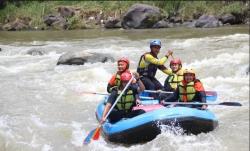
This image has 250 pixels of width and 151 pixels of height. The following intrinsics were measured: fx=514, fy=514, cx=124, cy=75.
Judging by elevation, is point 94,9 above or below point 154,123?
above

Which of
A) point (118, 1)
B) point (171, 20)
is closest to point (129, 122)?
point (171, 20)

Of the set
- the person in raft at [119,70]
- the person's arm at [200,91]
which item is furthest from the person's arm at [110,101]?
the person's arm at [200,91]

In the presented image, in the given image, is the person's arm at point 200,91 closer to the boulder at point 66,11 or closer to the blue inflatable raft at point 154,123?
the blue inflatable raft at point 154,123

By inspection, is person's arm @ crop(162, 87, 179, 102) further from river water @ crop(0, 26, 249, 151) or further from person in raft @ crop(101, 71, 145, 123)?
river water @ crop(0, 26, 249, 151)

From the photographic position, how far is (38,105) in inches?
358

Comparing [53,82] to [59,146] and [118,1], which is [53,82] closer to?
[59,146]

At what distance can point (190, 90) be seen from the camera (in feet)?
23.4

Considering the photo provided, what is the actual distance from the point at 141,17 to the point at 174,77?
16886 millimetres

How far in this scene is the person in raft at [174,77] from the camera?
7465mm

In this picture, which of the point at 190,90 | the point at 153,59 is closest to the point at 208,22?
the point at 153,59

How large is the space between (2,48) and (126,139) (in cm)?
1078

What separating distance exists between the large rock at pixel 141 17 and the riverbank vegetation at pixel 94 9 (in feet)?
6.48

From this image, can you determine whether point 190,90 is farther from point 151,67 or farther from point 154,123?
point 151,67

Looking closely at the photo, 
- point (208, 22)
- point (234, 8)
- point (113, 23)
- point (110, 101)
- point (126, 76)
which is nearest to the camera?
point (126, 76)
